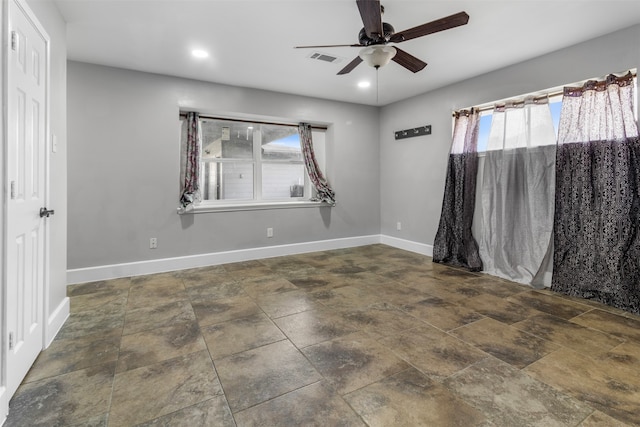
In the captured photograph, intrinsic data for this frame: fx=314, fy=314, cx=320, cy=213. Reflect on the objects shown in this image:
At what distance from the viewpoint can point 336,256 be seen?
472cm

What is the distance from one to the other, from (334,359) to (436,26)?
7.57ft

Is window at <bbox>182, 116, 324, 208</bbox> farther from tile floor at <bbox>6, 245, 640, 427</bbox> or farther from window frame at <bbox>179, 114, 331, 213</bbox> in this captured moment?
tile floor at <bbox>6, 245, 640, 427</bbox>

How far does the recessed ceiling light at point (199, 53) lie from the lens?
320cm

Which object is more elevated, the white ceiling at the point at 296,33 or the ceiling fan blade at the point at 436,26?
the white ceiling at the point at 296,33

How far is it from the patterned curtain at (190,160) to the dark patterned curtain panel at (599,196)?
4131mm

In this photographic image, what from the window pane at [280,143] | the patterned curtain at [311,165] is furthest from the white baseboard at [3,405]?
the patterned curtain at [311,165]

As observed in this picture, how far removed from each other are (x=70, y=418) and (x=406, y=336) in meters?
1.93

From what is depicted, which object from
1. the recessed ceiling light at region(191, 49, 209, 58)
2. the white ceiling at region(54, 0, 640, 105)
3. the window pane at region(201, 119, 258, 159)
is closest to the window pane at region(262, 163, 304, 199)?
the window pane at region(201, 119, 258, 159)

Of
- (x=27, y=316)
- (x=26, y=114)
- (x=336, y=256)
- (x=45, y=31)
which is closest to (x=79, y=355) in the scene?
(x=27, y=316)

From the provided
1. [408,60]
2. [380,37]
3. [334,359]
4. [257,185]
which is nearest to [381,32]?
[380,37]

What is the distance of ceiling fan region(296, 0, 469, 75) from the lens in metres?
2.00

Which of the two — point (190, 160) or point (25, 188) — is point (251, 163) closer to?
point (190, 160)

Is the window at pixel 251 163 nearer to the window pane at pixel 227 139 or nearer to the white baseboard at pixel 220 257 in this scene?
the window pane at pixel 227 139

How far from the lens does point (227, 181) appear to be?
4.61m
